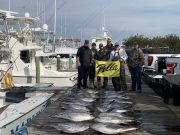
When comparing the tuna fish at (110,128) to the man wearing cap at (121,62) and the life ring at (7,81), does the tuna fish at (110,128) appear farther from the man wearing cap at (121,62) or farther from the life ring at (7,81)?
the life ring at (7,81)

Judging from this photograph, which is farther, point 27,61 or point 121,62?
point 27,61

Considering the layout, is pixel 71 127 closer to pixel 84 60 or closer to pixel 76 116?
pixel 76 116

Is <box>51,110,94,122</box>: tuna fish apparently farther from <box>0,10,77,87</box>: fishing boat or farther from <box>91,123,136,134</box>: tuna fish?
<box>0,10,77,87</box>: fishing boat

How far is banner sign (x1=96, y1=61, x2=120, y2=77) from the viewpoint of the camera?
1441 centimetres

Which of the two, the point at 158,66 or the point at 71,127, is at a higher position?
the point at 158,66

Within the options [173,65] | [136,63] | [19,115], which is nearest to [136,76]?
[136,63]

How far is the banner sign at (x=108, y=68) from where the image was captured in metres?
14.4

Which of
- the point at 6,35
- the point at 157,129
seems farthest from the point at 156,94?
the point at 6,35

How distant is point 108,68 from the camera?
1456 centimetres

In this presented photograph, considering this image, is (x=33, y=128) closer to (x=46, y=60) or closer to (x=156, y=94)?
(x=156, y=94)

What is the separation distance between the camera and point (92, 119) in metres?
7.91

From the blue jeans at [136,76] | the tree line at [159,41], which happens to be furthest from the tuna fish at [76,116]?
the tree line at [159,41]

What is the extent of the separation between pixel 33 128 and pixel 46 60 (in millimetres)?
19669

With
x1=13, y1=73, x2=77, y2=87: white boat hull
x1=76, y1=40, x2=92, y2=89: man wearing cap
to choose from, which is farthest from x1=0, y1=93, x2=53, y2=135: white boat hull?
x1=13, y1=73, x2=77, y2=87: white boat hull
